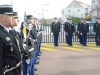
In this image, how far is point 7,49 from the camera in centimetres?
283

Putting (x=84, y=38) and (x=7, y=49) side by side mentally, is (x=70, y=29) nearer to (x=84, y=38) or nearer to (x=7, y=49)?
(x=84, y=38)

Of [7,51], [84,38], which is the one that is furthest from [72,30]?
[7,51]

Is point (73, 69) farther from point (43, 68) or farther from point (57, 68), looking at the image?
point (43, 68)

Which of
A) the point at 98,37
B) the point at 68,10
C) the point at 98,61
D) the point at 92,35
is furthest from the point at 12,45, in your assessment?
the point at 68,10

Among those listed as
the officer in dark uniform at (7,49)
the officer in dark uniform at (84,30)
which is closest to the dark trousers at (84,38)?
the officer in dark uniform at (84,30)

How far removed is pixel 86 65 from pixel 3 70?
5310 millimetres

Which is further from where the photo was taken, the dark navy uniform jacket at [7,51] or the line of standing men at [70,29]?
the line of standing men at [70,29]

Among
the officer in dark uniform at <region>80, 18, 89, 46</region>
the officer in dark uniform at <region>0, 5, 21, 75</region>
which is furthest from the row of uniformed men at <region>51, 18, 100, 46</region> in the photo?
the officer in dark uniform at <region>0, 5, 21, 75</region>

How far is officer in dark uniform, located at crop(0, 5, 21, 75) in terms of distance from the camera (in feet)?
9.12

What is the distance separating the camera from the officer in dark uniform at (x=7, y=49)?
9.12 feet

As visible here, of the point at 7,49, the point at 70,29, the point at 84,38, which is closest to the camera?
the point at 7,49

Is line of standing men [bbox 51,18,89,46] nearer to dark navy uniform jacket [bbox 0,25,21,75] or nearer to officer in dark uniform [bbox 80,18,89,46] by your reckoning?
officer in dark uniform [bbox 80,18,89,46]

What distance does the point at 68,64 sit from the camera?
7992mm

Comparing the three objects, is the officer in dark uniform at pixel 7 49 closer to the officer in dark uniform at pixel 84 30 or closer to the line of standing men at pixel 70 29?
the line of standing men at pixel 70 29
